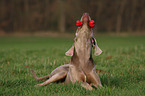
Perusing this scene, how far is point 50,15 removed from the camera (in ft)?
166

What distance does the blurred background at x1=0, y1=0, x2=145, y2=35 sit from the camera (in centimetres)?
4697

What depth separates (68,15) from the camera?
158ft

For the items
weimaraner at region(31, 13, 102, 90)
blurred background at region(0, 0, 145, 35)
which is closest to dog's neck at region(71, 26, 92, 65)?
weimaraner at region(31, 13, 102, 90)

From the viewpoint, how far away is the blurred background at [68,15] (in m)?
47.0

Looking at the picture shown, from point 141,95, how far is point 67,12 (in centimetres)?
4474

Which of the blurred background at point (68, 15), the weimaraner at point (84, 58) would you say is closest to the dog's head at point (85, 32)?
the weimaraner at point (84, 58)

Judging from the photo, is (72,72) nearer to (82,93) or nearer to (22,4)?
(82,93)

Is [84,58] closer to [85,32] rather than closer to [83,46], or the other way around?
[83,46]

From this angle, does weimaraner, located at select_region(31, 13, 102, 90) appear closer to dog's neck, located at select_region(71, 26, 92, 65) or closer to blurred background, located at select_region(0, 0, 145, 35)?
dog's neck, located at select_region(71, 26, 92, 65)

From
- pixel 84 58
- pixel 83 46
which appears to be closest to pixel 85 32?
pixel 83 46

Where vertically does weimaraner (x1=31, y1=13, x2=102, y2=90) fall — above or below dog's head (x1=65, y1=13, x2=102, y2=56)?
below

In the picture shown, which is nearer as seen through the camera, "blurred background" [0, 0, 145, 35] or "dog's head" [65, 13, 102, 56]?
"dog's head" [65, 13, 102, 56]

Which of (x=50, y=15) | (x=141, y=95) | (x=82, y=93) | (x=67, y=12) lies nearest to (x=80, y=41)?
(x=82, y=93)

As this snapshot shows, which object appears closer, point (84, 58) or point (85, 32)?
point (85, 32)
